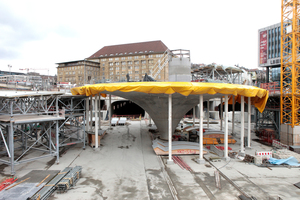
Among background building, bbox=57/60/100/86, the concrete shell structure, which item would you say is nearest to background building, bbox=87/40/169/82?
background building, bbox=57/60/100/86

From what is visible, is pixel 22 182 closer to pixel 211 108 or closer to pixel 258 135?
pixel 258 135

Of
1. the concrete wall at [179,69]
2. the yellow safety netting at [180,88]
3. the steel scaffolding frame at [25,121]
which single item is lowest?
the steel scaffolding frame at [25,121]

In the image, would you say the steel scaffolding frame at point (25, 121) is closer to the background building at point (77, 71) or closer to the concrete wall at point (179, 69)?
the concrete wall at point (179, 69)

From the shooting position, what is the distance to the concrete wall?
1708cm

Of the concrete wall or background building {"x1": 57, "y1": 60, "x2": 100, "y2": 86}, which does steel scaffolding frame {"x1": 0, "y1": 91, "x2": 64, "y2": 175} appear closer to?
the concrete wall

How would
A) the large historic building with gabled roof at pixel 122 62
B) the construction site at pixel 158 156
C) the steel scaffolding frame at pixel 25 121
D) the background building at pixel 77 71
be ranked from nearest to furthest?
the construction site at pixel 158 156 → the steel scaffolding frame at pixel 25 121 → the large historic building with gabled roof at pixel 122 62 → the background building at pixel 77 71

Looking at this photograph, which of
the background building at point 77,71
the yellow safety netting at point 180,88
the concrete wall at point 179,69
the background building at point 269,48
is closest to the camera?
the yellow safety netting at point 180,88

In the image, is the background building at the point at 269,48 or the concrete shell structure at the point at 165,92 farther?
the background building at the point at 269,48

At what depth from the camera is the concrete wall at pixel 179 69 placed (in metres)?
17.1

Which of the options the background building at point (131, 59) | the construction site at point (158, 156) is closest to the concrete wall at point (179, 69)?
the construction site at point (158, 156)

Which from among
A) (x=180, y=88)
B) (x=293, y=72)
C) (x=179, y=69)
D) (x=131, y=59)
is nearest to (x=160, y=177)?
(x=180, y=88)

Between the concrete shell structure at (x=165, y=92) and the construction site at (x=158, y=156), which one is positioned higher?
the concrete shell structure at (x=165, y=92)

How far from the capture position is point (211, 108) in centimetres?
5197

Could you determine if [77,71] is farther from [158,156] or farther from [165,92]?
[165,92]
